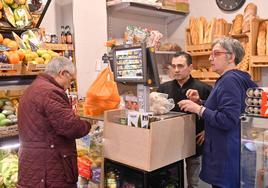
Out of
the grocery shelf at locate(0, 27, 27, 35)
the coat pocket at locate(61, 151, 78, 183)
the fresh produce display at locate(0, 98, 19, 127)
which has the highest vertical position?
the grocery shelf at locate(0, 27, 27, 35)

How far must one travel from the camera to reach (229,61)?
1.94 meters

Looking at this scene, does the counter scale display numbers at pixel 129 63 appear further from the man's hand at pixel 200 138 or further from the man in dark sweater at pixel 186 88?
the man in dark sweater at pixel 186 88

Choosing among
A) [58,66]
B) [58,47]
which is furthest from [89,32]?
[58,66]

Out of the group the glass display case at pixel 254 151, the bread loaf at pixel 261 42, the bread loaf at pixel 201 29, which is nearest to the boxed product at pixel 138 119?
the glass display case at pixel 254 151

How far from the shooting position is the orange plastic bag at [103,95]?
2104mm

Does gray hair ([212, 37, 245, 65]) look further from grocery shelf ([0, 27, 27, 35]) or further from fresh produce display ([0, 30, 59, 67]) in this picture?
grocery shelf ([0, 27, 27, 35])

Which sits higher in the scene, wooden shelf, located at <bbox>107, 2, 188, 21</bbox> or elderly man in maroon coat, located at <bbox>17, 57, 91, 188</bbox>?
wooden shelf, located at <bbox>107, 2, 188, 21</bbox>

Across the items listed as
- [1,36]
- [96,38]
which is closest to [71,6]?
[96,38]

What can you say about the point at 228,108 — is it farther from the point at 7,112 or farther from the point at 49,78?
the point at 7,112

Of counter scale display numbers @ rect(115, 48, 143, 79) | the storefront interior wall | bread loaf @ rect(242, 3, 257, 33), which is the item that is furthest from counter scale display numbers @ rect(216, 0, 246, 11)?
counter scale display numbers @ rect(115, 48, 143, 79)

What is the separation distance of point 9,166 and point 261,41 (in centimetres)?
275

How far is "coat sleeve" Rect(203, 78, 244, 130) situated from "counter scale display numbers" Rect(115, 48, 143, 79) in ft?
1.68

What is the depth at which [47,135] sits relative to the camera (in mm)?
1924

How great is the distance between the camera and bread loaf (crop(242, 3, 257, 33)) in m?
3.35
